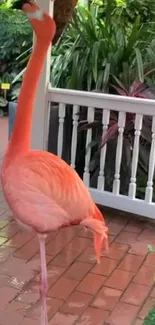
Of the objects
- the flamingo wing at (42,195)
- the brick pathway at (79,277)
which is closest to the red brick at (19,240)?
the brick pathway at (79,277)

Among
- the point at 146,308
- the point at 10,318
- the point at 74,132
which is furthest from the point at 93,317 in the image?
the point at 74,132

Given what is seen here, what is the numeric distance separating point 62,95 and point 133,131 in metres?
0.62

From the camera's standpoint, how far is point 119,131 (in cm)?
401

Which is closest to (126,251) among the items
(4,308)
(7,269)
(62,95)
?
(7,269)

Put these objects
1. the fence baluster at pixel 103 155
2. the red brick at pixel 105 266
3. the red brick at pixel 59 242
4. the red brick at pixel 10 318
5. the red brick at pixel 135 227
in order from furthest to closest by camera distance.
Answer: the fence baluster at pixel 103 155 < the red brick at pixel 135 227 < the red brick at pixel 59 242 < the red brick at pixel 105 266 < the red brick at pixel 10 318

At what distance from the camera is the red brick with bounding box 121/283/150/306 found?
291 cm

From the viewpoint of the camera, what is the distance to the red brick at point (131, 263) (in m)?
3.31

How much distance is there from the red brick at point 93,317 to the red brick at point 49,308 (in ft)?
0.50

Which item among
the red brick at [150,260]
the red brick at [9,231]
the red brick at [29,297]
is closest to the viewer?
the red brick at [29,297]

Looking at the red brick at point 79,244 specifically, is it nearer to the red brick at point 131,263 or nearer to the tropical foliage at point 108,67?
the red brick at point 131,263

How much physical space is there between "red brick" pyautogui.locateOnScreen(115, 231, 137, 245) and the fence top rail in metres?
0.88

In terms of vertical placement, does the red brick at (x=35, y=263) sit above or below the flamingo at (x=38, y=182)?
below

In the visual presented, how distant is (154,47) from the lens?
14.7ft

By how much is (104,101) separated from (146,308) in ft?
5.58
